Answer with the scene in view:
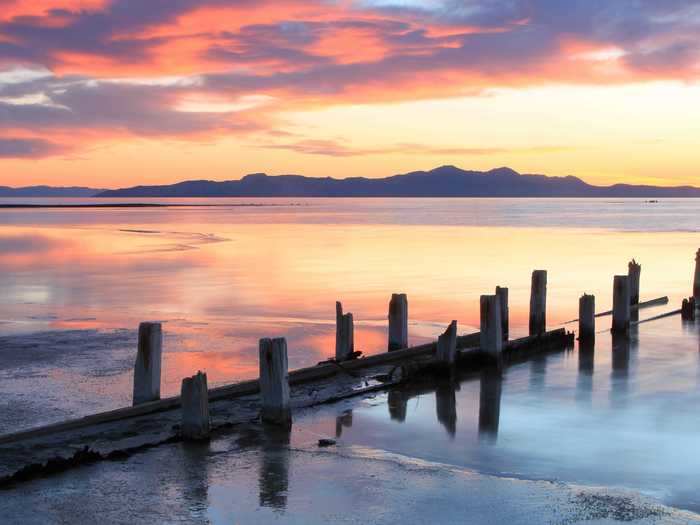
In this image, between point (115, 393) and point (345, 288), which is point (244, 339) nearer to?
point (115, 393)

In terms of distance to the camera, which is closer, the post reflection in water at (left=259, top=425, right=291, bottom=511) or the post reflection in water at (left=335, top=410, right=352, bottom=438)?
the post reflection in water at (left=259, top=425, right=291, bottom=511)

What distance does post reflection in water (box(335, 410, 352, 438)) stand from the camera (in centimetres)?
1164

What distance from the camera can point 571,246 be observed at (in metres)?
57.8

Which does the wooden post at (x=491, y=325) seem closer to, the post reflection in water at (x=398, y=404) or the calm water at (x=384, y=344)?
the calm water at (x=384, y=344)

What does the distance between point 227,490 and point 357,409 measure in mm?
3874

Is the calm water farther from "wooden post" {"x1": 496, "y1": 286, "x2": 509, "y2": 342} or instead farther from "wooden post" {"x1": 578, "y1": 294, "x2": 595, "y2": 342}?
"wooden post" {"x1": 496, "y1": 286, "x2": 509, "y2": 342}

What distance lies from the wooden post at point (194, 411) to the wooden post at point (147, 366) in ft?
3.62

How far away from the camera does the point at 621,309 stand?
Result: 20.0m

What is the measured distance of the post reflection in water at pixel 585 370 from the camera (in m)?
14.8

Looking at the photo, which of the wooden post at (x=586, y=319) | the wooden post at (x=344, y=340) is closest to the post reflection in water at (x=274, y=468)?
the wooden post at (x=344, y=340)

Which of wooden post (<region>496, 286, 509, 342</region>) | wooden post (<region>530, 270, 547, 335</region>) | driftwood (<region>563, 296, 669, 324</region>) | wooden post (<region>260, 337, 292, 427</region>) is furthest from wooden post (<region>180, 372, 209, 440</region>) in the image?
driftwood (<region>563, 296, 669, 324</region>)

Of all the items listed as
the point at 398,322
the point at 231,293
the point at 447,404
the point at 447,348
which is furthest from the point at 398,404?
the point at 231,293

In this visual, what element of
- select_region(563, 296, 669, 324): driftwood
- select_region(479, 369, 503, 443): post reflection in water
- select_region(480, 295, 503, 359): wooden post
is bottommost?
select_region(479, 369, 503, 443): post reflection in water

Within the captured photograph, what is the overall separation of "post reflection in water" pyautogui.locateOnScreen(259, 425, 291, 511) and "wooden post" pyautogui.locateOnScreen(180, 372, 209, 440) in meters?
0.77
